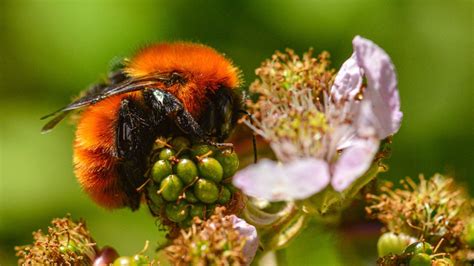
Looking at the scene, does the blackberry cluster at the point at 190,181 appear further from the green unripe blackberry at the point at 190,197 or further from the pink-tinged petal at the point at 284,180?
the pink-tinged petal at the point at 284,180

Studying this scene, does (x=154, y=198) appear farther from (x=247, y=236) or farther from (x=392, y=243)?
(x=392, y=243)

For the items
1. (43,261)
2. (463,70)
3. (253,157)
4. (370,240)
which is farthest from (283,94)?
(463,70)

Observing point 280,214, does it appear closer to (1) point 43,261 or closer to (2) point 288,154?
(2) point 288,154

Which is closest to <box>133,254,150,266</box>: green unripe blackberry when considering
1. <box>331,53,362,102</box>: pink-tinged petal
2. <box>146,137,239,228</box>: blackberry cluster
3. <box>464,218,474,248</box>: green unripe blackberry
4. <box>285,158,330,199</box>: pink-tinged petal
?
<box>146,137,239,228</box>: blackberry cluster

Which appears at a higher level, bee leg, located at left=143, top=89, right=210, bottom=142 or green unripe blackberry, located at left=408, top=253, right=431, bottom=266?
bee leg, located at left=143, top=89, right=210, bottom=142

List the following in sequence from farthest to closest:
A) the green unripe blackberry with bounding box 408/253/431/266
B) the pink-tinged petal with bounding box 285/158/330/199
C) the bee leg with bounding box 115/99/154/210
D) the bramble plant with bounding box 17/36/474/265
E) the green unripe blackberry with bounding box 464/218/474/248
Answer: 1. the green unripe blackberry with bounding box 464/218/474/248
2. the bee leg with bounding box 115/99/154/210
3. the green unripe blackberry with bounding box 408/253/431/266
4. the bramble plant with bounding box 17/36/474/265
5. the pink-tinged petal with bounding box 285/158/330/199

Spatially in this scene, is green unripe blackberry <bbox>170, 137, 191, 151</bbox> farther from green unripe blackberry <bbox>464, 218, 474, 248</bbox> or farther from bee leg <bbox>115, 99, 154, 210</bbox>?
green unripe blackberry <bbox>464, 218, 474, 248</bbox>

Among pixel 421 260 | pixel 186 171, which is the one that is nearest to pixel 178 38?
pixel 186 171
